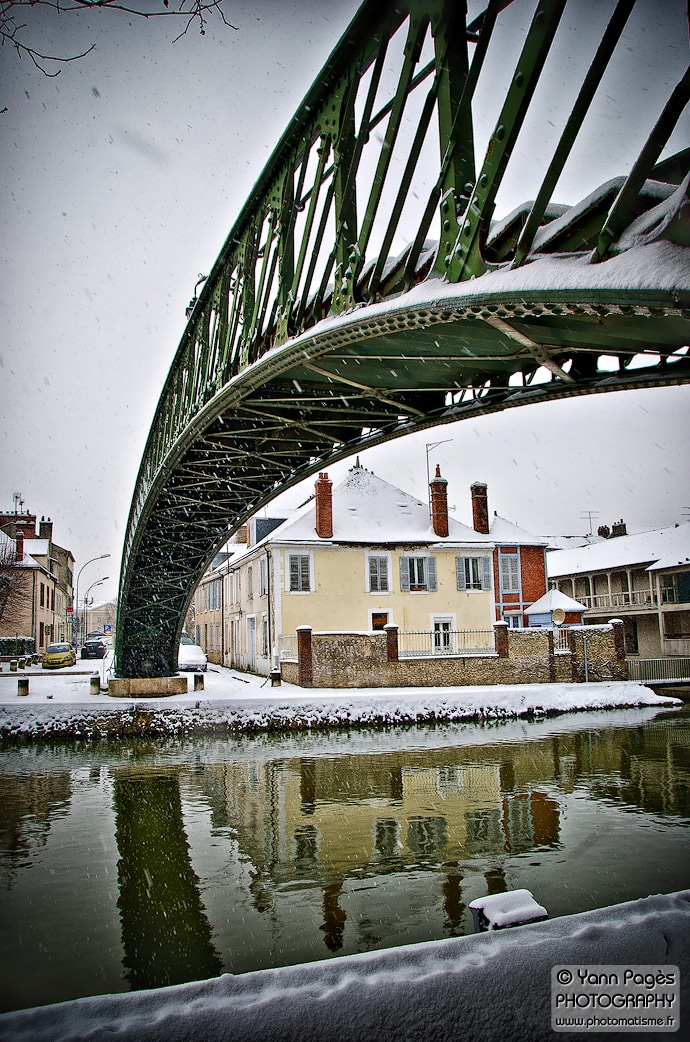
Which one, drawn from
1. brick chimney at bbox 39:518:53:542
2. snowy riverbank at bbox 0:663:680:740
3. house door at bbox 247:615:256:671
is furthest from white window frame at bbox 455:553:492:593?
brick chimney at bbox 39:518:53:542

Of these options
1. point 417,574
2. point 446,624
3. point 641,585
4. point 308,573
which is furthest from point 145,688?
point 641,585

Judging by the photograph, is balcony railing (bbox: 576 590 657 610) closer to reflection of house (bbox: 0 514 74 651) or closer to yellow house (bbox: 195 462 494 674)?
yellow house (bbox: 195 462 494 674)

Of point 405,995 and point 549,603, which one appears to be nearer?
point 405,995

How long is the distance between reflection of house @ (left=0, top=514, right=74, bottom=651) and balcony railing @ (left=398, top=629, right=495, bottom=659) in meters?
20.6

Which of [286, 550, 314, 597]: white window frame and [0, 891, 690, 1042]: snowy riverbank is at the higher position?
[286, 550, 314, 597]: white window frame

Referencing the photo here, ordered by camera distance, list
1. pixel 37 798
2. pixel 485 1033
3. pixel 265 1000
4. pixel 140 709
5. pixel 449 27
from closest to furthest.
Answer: pixel 485 1033
pixel 265 1000
pixel 449 27
pixel 37 798
pixel 140 709

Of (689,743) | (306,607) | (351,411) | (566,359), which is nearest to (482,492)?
(306,607)

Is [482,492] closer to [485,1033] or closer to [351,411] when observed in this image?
[351,411]

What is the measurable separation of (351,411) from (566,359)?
406 cm

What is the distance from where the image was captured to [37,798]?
40.3ft

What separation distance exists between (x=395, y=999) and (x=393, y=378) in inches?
270

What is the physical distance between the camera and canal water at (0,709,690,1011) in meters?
6.29

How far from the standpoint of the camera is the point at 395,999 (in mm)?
4359

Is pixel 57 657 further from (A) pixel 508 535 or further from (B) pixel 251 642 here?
(A) pixel 508 535
